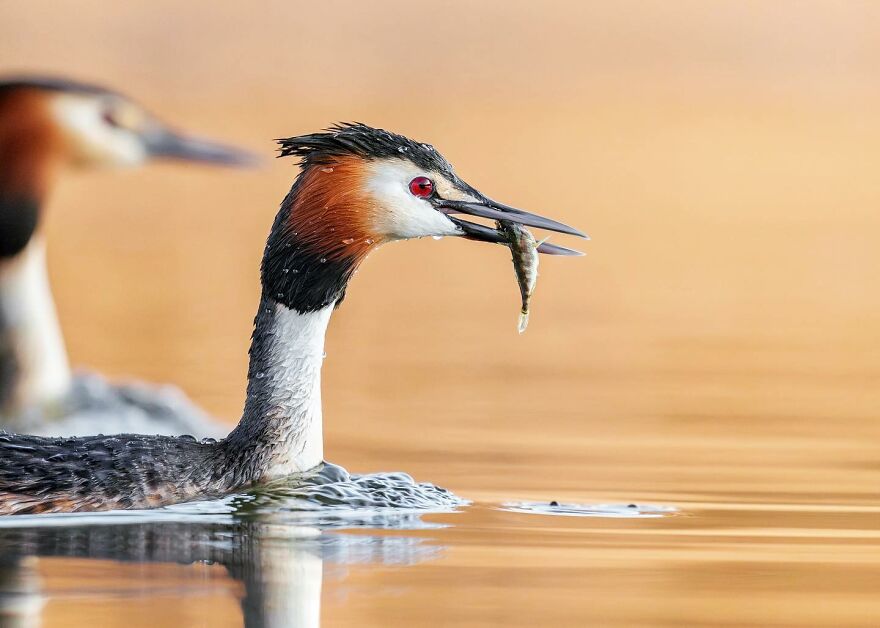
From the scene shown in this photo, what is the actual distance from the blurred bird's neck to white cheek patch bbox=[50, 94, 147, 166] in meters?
0.15

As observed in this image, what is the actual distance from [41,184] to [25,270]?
58cm

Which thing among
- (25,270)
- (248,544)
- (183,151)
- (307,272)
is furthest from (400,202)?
(183,151)

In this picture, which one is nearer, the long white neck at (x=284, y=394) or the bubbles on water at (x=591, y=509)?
the bubbles on water at (x=591, y=509)

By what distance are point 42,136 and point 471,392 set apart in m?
2.75

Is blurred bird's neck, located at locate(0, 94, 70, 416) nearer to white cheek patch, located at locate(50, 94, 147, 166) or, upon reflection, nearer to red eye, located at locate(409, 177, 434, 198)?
white cheek patch, located at locate(50, 94, 147, 166)

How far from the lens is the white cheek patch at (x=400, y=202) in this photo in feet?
31.0

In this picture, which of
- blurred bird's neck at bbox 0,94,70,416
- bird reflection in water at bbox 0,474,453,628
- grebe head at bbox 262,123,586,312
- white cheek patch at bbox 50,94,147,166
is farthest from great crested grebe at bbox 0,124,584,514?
white cheek patch at bbox 50,94,147,166

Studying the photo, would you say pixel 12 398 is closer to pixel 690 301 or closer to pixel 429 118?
pixel 690 301

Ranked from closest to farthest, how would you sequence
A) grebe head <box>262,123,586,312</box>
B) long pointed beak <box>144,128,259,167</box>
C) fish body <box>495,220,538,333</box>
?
grebe head <box>262,123,586,312</box> → fish body <box>495,220,538,333</box> → long pointed beak <box>144,128,259,167</box>

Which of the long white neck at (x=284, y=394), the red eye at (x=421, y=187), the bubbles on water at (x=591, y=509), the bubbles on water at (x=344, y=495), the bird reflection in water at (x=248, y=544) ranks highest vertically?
the red eye at (x=421, y=187)

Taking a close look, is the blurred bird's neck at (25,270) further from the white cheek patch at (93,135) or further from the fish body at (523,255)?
the fish body at (523,255)

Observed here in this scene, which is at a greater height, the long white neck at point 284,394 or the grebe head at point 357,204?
the grebe head at point 357,204

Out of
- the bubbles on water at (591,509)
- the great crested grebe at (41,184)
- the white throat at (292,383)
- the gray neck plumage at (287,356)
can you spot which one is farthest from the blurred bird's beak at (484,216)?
the great crested grebe at (41,184)

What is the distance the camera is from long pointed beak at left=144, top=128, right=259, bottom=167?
1383cm
